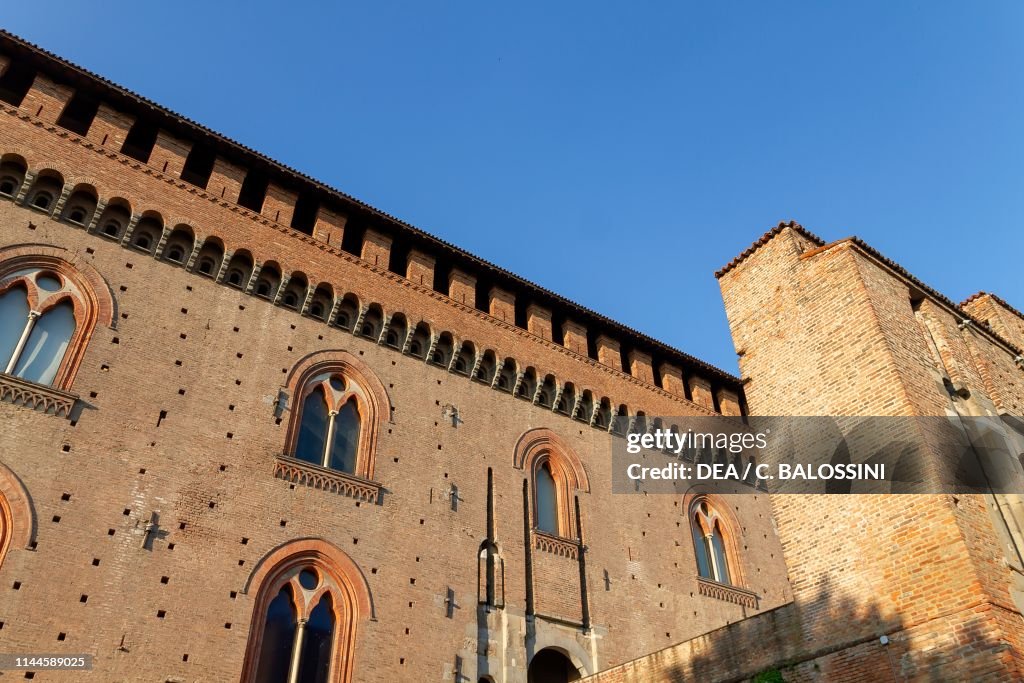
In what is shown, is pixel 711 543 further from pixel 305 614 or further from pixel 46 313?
pixel 46 313

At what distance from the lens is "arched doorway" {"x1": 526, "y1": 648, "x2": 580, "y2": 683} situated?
12.4 m

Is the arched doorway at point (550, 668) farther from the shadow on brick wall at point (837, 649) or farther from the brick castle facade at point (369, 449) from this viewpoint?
the shadow on brick wall at point (837, 649)

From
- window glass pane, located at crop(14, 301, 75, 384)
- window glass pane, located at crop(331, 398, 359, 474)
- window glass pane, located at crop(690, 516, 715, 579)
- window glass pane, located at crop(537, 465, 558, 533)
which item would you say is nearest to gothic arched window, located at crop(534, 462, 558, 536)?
window glass pane, located at crop(537, 465, 558, 533)

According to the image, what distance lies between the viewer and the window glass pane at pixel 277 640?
9.62m

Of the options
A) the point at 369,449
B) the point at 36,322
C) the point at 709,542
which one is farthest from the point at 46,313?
the point at 709,542

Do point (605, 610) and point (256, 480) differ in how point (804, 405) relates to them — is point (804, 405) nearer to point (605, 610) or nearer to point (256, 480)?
point (605, 610)

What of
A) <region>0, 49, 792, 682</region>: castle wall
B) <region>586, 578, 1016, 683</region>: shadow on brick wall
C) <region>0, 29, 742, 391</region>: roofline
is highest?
<region>0, 29, 742, 391</region>: roofline

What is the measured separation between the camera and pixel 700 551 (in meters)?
15.6

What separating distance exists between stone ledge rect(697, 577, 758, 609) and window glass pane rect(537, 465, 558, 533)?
10.5ft

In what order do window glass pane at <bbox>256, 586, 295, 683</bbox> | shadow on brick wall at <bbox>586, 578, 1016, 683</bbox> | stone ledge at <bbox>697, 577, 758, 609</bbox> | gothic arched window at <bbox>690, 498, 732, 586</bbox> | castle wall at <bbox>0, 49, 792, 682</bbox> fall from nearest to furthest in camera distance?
shadow on brick wall at <bbox>586, 578, 1016, 683</bbox> → castle wall at <bbox>0, 49, 792, 682</bbox> → window glass pane at <bbox>256, 586, 295, 683</bbox> → stone ledge at <bbox>697, 577, 758, 609</bbox> → gothic arched window at <bbox>690, 498, 732, 586</bbox>

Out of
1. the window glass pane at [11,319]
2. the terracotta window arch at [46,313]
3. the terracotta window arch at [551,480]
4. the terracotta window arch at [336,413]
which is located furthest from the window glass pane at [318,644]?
the window glass pane at [11,319]

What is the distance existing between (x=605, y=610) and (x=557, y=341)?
17.4 ft

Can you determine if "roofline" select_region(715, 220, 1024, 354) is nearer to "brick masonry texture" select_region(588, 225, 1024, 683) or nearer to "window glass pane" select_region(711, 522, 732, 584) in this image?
"brick masonry texture" select_region(588, 225, 1024, 683)

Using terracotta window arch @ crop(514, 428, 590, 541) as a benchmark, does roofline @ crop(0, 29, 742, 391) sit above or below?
above
